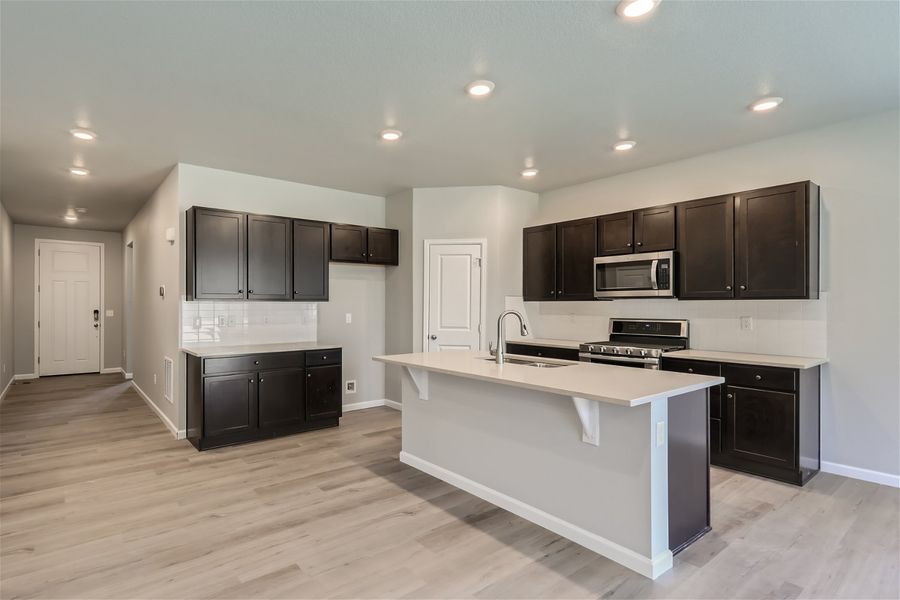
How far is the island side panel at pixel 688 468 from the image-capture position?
8.16 feet

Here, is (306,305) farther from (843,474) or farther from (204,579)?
(843,474)

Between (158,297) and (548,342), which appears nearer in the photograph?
(548,342)

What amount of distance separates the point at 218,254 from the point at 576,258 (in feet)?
11.3

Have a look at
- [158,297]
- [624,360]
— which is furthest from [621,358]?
[158,297]

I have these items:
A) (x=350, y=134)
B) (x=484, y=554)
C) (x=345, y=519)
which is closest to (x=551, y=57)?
(x=350, y=134)

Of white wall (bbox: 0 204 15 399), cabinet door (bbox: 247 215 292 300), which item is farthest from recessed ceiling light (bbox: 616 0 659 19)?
white wall (bbox: 0 204 15 399)

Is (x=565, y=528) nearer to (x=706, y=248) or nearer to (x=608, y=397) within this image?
(x=608, y=397)

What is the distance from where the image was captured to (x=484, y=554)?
2.53 m

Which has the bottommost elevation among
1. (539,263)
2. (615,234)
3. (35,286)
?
(35,286)

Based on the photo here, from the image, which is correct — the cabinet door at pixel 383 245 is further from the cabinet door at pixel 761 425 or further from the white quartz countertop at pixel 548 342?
the cabinet door at pixel 761 425

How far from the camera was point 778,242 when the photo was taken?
11.9 ft

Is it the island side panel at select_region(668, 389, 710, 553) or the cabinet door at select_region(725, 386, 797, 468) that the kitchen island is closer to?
the island side panel at select_region(668, 389, 710, 553)

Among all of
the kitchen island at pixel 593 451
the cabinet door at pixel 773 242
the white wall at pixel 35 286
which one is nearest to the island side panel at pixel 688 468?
the kitchen island at pixel 593 451

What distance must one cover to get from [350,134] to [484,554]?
3052 millimetres
